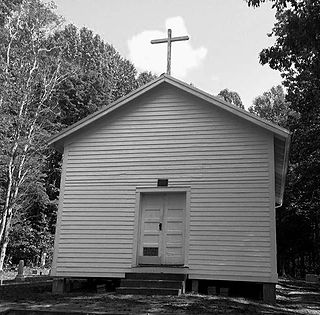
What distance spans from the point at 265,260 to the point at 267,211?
126 cm

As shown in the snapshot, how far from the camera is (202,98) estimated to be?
12.2 metres

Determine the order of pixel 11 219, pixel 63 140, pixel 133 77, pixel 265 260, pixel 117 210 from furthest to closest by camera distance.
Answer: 1. pixel 133 77
2. pixel 11 219
3. pixel 63 140
4. pixel 117 210
5. pixel 265 260

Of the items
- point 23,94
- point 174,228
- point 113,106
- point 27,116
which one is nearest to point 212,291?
point 174,228

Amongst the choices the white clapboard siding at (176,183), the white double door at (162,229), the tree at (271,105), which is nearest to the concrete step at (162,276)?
the white clapboard siding at (176,183)

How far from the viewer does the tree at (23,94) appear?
24438 mm

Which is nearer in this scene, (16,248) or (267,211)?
(267,211)

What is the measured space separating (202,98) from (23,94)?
16.2 meters

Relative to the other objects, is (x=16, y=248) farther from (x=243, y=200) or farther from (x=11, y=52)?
(x=243, y=200)

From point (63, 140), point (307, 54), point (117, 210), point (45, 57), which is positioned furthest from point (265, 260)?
point (45, 57)

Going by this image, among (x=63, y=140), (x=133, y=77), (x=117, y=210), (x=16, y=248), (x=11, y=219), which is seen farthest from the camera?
(x=133, y=77)

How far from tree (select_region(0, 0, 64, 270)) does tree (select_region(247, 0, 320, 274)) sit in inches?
576

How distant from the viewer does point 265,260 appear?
35.8 ft

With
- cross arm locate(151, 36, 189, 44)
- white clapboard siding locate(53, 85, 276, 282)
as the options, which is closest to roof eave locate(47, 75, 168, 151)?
white clapboard siding locate(53, 85, 276, 282)

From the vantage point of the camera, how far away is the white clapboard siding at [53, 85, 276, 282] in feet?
36.9
